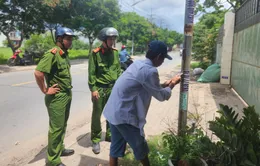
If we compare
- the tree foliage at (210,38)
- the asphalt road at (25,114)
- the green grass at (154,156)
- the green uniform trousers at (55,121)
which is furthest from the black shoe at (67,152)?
the tree foliage at (210,38)

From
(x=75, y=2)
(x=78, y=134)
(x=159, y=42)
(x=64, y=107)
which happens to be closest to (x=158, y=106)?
(x=78, y=134)

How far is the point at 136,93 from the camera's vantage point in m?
2.37

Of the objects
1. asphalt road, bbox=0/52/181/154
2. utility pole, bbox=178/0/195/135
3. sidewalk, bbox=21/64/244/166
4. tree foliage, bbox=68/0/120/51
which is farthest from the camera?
tree foliage, bbox=68/0/120/51

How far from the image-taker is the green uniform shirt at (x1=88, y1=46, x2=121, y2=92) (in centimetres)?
359

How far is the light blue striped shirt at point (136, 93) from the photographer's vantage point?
2.28 m

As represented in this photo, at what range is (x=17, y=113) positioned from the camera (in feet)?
19.1

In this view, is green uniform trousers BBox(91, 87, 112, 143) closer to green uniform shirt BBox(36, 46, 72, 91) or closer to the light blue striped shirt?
green uniform shirt BBox(36, 46, 72, 91)

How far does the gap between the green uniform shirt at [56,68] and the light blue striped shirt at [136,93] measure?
967mm

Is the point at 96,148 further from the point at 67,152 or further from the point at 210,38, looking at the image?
the point at 210,38

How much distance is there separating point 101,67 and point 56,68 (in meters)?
0.73

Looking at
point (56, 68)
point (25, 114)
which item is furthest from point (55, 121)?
point (25, 114)

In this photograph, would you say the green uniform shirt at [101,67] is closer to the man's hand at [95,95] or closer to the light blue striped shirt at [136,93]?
the man's hand at [95,95]

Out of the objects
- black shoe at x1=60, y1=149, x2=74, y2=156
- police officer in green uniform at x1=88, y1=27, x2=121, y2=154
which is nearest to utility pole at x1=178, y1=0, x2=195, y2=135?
police officer in green uniform at x1=88, y1=27, x2=121, y2=154

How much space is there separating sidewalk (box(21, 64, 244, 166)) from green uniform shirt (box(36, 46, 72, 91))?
1.05m
